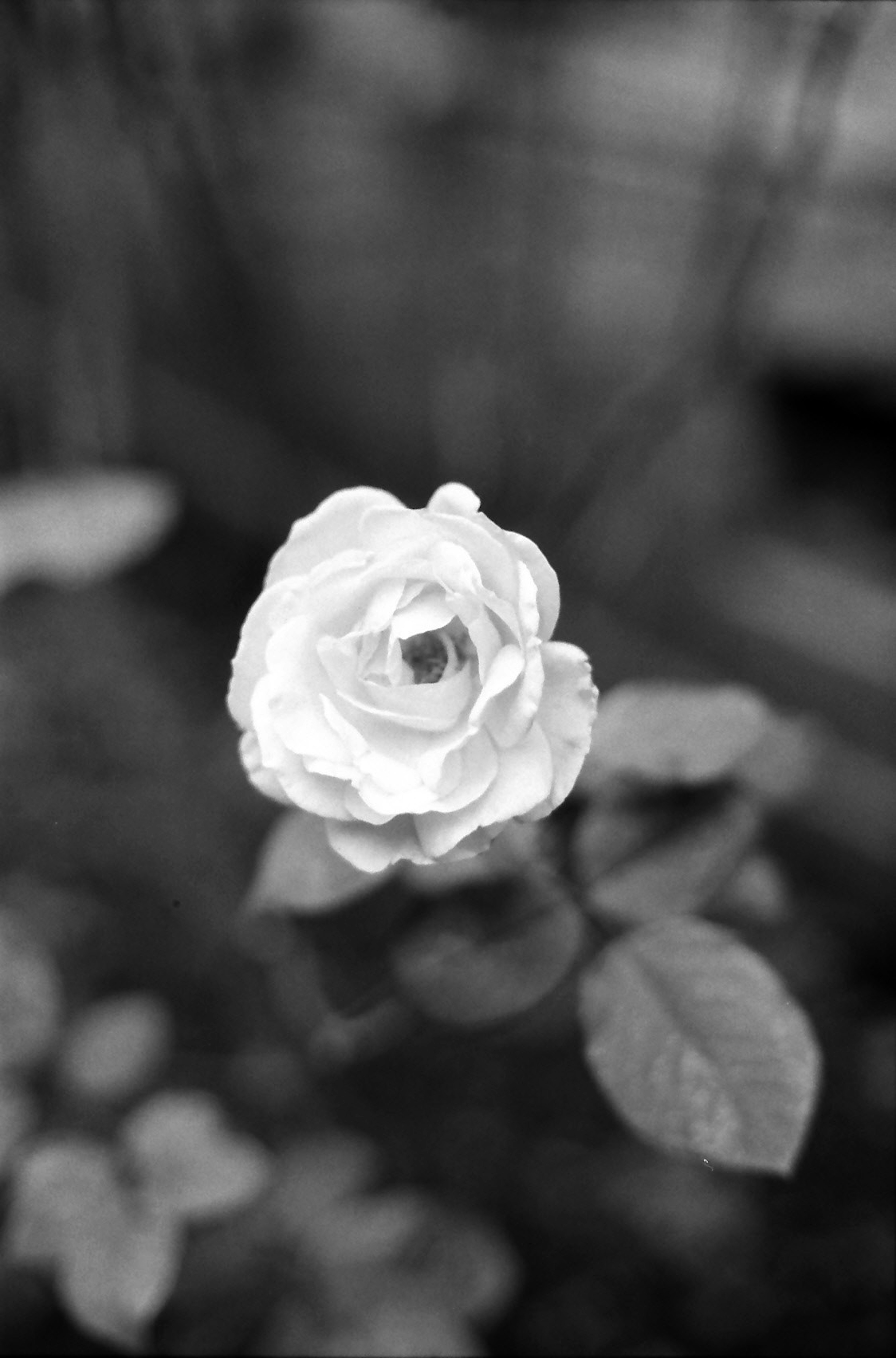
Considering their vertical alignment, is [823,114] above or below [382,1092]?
above

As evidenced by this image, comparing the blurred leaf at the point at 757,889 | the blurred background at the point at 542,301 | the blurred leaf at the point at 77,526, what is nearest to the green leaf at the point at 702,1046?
the blurred leaf at the point at 757,889

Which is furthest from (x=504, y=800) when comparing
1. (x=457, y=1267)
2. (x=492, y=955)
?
(x=457, y=1267)

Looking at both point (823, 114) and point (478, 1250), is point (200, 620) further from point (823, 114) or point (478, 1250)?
point (478, 1250)

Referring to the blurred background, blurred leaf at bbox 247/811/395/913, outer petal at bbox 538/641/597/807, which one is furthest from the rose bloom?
the blurred background

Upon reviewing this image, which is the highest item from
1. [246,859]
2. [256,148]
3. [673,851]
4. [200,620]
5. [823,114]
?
[823,114]

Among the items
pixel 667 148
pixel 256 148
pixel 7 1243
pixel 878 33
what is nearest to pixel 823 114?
pixel 878 33

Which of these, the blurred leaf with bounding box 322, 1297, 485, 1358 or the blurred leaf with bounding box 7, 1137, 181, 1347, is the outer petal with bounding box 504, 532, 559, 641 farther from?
the blurred leaf with bounding box 322, 1297, 485, 1358

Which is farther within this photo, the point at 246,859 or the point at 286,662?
the point at 246,859

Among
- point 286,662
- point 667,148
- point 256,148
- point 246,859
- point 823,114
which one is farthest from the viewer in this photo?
point 256,148

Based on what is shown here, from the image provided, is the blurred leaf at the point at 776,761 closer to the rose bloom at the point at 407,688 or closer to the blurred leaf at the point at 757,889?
the blurred leaf at the point at 757,889

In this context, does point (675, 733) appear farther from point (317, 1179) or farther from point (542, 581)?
point (317, 1179)
